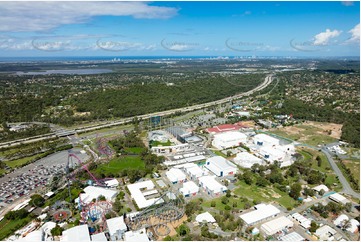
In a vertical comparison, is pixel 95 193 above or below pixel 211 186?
A: below

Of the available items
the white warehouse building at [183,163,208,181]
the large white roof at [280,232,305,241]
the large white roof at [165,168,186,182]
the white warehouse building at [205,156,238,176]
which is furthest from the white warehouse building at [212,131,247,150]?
the large white roof at [280,232,305,241]

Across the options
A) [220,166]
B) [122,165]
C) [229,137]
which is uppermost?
[229,137]

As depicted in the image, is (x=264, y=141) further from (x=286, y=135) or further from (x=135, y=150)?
(x=135, y=150)

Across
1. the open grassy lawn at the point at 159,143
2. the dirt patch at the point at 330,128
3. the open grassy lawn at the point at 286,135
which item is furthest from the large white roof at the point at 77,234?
the dirt patch at the point at 330,128

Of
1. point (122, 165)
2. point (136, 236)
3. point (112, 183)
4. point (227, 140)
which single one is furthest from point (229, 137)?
point (136, 236)

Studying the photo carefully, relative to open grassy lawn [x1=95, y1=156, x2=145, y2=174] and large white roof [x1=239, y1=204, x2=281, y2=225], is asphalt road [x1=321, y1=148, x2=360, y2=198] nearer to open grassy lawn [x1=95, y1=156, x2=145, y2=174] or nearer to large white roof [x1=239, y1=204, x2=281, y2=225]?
large white roof [x1=239, y1=204, x2=281, y2=225]

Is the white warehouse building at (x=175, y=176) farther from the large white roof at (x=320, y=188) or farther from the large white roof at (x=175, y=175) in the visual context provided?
the large white roof at (x=320, y=188)
